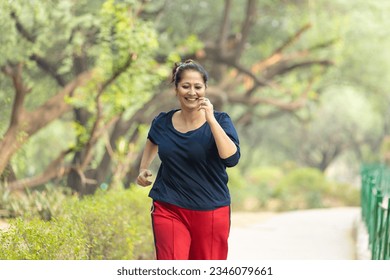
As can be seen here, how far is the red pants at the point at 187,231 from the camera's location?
4.73m

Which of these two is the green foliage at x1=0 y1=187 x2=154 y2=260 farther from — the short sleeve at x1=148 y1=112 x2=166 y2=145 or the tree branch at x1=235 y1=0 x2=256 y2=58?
the tree branch at x1=235 y1=0 x2=256 y2=58

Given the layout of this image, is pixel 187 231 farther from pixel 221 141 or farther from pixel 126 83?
pixel 126 83

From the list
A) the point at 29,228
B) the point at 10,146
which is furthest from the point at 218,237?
the point at 10,146

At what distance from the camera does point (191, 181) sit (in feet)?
15.5

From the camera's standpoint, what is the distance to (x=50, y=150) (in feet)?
98.7

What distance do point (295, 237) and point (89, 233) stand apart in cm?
→ 691

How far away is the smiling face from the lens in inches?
187

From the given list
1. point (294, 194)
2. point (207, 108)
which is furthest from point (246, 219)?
point (207, 108)

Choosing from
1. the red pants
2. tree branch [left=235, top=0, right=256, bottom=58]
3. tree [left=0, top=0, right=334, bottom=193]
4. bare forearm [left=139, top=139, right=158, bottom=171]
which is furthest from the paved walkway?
the red pants

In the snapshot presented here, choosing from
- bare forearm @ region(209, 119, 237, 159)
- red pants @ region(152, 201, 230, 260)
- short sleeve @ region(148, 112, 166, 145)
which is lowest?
red pants @ region(152, 201, 230, 260)

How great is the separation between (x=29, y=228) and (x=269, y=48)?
1860cm

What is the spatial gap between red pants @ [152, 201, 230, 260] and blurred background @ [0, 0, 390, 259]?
1.77 metres

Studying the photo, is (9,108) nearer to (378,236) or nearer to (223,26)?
(223,26)

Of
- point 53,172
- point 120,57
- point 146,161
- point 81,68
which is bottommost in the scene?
point 146,161
